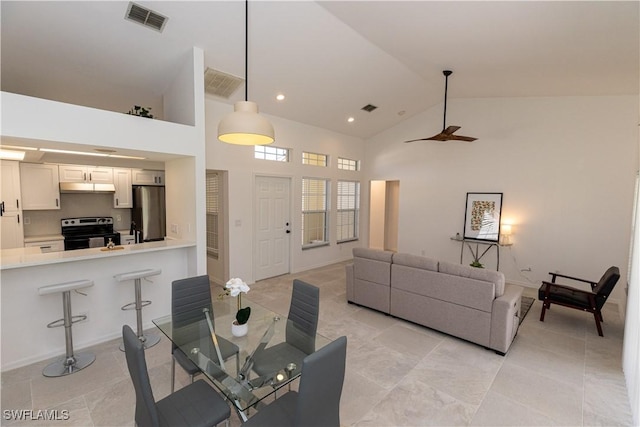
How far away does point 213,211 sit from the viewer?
5.57 m

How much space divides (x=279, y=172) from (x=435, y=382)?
435 centimetres

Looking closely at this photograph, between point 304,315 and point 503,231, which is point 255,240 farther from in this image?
point 503,231

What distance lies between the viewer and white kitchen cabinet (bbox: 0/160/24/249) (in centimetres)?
442

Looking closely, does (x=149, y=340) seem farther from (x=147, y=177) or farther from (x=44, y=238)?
(x=147, y=177)

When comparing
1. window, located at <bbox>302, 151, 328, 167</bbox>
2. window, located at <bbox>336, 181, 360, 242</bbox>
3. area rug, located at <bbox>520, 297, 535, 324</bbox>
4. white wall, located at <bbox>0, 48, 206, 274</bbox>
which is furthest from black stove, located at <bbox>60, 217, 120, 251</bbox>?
area rug, located at <bbox>520, 297, 535, 324</bbox>

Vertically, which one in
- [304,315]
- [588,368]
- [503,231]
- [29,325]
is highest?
[503,231]

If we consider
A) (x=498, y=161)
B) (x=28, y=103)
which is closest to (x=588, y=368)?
(x=498, y=161)

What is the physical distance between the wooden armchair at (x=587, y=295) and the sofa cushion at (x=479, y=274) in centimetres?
127

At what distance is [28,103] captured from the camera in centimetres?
260

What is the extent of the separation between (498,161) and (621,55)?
9.03 ft

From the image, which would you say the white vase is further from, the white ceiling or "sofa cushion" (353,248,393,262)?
the white ceiling

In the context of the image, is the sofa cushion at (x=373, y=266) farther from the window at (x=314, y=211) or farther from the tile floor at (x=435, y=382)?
the window at (x=314, y=211)

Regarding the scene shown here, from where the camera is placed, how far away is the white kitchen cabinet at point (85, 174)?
507 cm

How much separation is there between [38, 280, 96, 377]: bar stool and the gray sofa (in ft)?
10.9
